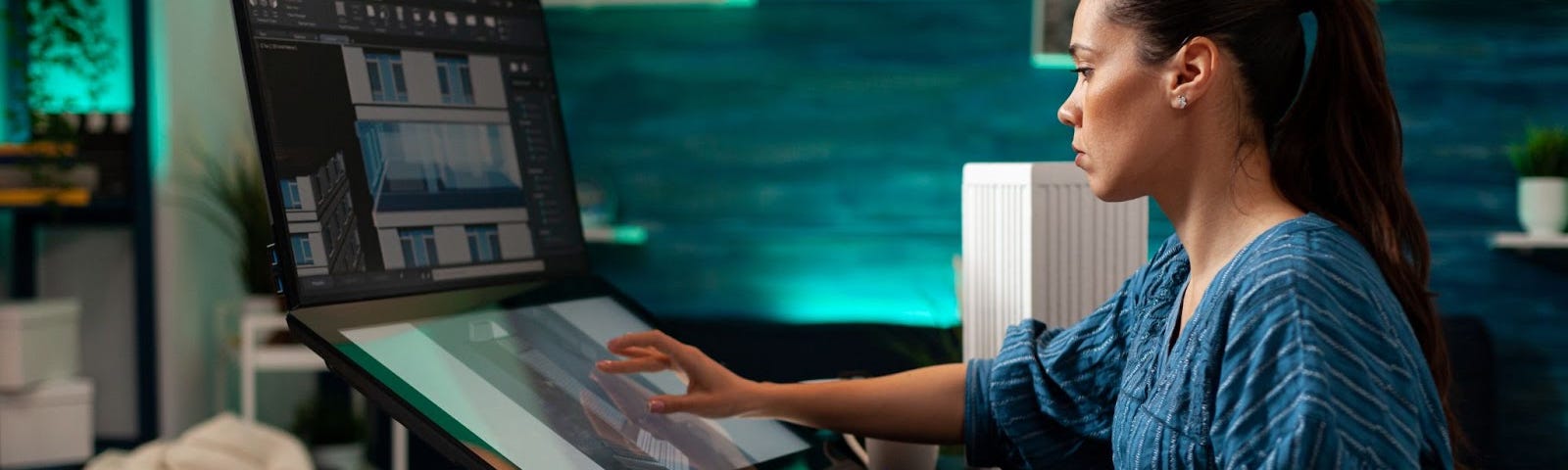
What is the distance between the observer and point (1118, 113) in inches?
38.9

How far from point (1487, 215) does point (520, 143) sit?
3200 millimetres

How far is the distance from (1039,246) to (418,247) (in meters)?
0.58

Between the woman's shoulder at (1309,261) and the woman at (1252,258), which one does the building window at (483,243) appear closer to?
the woman at (1252,258)

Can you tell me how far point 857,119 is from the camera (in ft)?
13.0

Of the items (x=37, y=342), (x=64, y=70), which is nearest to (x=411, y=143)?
(x=37, y=342)

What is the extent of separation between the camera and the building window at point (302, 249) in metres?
0.95

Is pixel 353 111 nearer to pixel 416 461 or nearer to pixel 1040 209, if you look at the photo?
pixel 1040 209

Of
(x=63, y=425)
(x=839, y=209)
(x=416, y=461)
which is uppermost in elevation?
(x=839, y=209)

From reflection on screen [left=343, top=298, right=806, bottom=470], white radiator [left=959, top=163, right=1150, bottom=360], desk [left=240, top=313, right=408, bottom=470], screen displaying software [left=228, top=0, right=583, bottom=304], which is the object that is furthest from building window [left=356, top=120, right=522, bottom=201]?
desk [left=240, top=313, right=408, bottom=470]

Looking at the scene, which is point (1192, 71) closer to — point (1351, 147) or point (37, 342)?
point (1351, 147)

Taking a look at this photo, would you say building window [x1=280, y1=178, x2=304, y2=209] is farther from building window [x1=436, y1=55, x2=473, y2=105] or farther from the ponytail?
the ponytail

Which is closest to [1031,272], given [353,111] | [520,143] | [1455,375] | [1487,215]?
[520,143]

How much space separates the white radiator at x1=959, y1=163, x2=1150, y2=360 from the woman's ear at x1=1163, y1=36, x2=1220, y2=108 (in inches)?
13.9

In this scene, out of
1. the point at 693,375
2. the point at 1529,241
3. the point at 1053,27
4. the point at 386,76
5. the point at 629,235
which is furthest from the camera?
the point at 629,235
